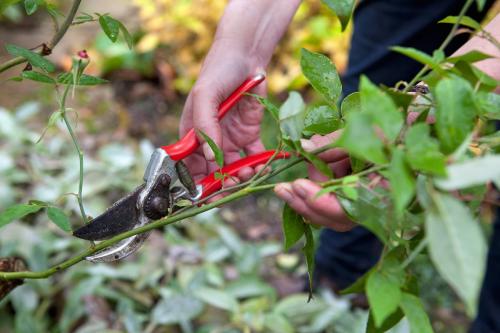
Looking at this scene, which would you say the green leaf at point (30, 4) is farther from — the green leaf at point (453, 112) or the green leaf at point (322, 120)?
the green leaf at point (453, 112)

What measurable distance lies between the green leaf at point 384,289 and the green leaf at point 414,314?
0.02 metres

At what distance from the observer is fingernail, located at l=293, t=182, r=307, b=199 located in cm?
77

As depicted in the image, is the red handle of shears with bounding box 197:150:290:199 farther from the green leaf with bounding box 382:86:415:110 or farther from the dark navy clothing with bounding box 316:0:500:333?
the dark navy clothing with bounding box 316:0:500:333

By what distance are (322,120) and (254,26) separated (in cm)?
54

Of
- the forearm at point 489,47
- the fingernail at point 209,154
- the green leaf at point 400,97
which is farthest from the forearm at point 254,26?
the green leaf at point 400,97

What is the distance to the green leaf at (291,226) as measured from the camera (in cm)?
85

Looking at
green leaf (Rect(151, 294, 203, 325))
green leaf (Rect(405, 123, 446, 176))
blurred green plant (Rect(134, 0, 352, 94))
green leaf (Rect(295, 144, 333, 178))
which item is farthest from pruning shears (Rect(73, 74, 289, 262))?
blurred green plant (Rect(134, 0, 352, 94))

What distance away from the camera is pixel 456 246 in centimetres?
50

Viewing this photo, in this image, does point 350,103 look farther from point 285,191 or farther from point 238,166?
point 238,166

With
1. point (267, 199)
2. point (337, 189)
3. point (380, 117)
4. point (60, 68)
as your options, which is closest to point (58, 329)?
point (267, 199)

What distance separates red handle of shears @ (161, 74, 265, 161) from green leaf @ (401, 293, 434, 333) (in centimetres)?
53

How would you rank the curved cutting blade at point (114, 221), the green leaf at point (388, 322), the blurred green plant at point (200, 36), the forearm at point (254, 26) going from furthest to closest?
the blurred green plant at point (200, 36) → the forearm at point (254, 26) → the curved cutting blade at point (114, 221) → the green leaf at point (388, 322)

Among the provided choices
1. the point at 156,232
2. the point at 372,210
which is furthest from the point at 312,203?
the point at 156,232

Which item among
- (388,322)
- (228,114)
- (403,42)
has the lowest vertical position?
(403,42)
